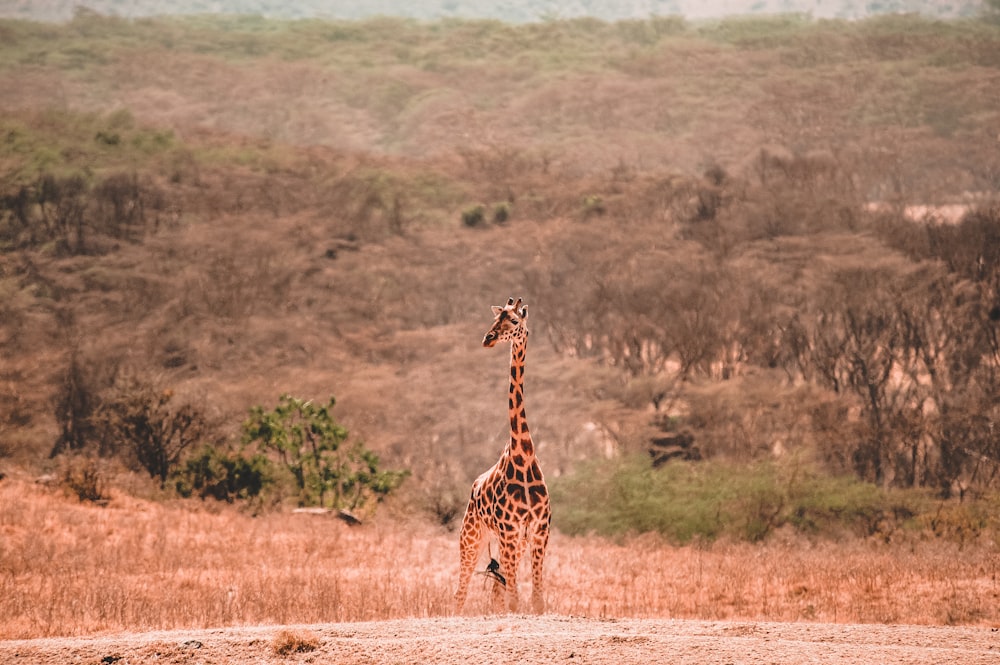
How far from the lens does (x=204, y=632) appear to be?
332 inches

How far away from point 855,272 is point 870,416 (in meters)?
6.42

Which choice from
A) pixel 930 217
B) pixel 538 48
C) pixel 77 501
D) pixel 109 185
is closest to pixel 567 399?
pixel 77 501

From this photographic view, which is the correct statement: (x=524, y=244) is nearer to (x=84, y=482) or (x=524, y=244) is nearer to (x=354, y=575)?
(x=84, y=482)

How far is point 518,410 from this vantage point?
10.4 meters

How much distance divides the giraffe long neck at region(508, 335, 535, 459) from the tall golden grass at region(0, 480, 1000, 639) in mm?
1679

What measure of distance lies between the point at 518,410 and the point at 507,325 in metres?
0.92

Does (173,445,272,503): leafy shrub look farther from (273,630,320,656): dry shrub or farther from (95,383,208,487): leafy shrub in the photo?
(273,630,320,656): dry shrub

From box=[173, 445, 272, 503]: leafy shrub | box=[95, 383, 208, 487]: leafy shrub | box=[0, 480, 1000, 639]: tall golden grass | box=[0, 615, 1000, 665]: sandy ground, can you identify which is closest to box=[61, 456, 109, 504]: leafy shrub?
box=[0, 480, 1000, 639]: tall golden grass

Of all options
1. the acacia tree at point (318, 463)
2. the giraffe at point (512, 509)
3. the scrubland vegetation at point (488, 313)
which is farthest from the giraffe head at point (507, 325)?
the acacia tree at point (318, 463)

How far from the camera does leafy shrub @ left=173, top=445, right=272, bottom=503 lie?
72.4 feet

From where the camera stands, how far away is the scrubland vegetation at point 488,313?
1591 cm

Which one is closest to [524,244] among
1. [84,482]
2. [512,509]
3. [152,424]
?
[152,424]

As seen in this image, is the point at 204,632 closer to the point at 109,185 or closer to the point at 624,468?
the point at 624,468

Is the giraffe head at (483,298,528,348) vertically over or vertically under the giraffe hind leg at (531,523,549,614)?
over
